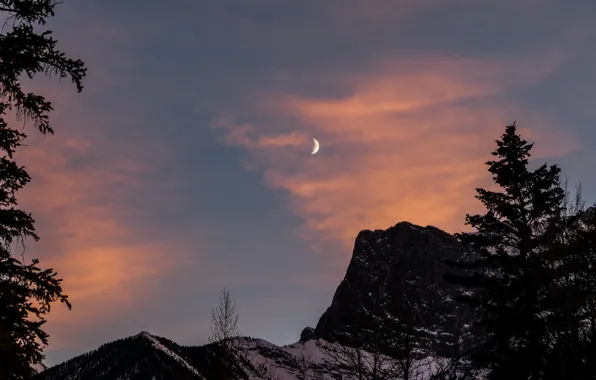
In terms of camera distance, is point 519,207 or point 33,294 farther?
point 519,207

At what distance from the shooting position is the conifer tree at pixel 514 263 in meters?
21.7

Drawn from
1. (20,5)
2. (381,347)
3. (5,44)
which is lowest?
(381,347)

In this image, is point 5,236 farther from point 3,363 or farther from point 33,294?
point 3,363

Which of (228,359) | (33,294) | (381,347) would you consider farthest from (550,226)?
(33,294)

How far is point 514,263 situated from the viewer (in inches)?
904

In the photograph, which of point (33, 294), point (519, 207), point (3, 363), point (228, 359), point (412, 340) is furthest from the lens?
point (228, 359)

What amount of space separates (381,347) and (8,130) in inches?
453

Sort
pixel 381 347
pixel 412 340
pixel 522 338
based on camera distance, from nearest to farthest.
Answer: pixel 412 340
pixel 381 347
pixel 522 338

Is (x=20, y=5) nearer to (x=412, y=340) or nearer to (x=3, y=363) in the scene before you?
(x=3, y=363)

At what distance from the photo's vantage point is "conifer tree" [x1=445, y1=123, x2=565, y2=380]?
21.7 m

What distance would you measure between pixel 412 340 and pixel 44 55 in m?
11.4

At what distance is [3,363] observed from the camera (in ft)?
25.4

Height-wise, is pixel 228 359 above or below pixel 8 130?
below

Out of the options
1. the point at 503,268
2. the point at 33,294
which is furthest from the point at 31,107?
the point at 503,268
